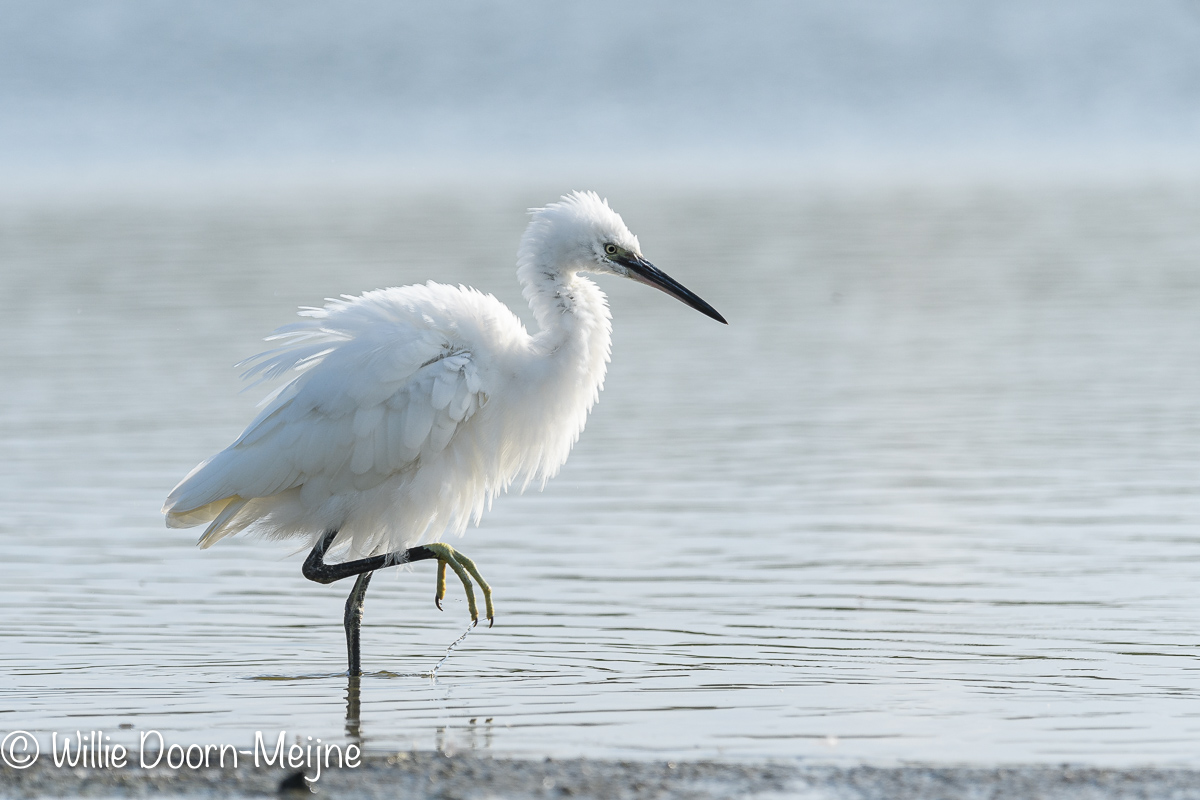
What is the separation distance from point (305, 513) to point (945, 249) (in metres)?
24.6

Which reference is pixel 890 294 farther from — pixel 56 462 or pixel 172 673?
pixel 172 673

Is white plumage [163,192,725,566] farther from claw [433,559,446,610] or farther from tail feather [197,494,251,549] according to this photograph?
claw [433,559,446,610]

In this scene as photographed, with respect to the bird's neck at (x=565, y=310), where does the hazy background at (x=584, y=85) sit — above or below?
above

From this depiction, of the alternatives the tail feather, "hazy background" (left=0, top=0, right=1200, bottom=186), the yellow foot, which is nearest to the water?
the yellow foot

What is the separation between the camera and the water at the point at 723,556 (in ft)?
26.7

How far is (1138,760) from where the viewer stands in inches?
281

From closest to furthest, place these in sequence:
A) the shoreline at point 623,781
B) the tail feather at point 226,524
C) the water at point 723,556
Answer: the shoreline at point 623,781 → the water at point 723,556 → the tail feather at point 226,524

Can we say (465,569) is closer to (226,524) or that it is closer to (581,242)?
(226,524)

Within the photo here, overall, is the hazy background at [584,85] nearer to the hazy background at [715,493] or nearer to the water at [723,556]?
the hazy background at [715,493]

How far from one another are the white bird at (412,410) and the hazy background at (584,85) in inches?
2258

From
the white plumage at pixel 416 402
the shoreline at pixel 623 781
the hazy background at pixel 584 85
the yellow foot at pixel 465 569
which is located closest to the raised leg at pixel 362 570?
the yellow foot at pixel 465 569

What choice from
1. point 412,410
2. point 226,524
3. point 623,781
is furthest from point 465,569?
point 623,781

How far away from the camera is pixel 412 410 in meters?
8.95

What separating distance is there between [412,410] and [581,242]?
1.26 m
